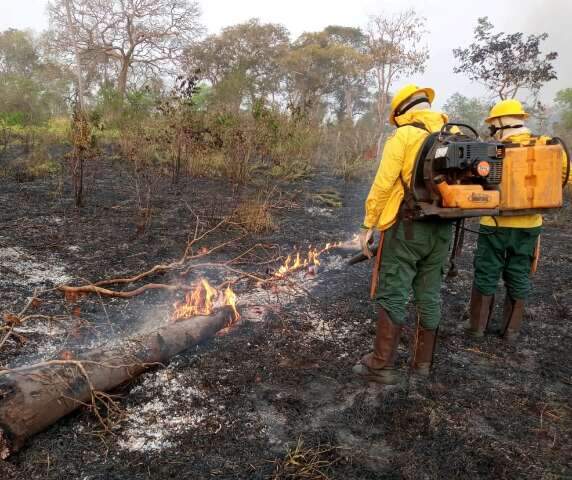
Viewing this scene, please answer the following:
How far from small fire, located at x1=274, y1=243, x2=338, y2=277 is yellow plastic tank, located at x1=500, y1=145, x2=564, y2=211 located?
7.11 feet

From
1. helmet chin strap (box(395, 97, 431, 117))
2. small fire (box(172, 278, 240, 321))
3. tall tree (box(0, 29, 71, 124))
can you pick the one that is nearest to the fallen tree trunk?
small fire (box(172, 278, 240, 321))

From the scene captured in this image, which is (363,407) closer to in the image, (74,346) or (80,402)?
(80,402)

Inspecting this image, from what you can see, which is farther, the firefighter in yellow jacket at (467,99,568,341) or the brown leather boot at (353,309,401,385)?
the firefighter in yellow jacket at (467,99,568,341)

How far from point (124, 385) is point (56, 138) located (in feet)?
35.5

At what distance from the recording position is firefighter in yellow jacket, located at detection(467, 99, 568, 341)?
125 inches

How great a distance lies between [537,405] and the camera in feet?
8.61

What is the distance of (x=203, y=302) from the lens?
3.49 metres

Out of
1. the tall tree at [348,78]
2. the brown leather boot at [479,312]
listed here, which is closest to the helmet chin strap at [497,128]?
the brown leather boot at [479,312]

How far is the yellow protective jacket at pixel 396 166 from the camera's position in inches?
100

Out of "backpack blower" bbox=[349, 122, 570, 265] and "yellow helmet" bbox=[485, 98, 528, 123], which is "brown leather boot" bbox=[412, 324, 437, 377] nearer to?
"backpack blower" bbox=[349, 122, 570, 265]

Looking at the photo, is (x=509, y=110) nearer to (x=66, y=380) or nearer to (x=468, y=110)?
(x=66, y=380)

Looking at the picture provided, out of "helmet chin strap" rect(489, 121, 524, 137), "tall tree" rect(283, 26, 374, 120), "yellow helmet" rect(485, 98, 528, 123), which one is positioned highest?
"tall tree" rect(283, 26, 374, 120)

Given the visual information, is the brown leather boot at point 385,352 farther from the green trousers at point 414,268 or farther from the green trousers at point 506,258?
the green trousers at point 506,258

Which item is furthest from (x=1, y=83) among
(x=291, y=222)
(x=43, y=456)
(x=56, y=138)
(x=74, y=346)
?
(x=43, y=456)
